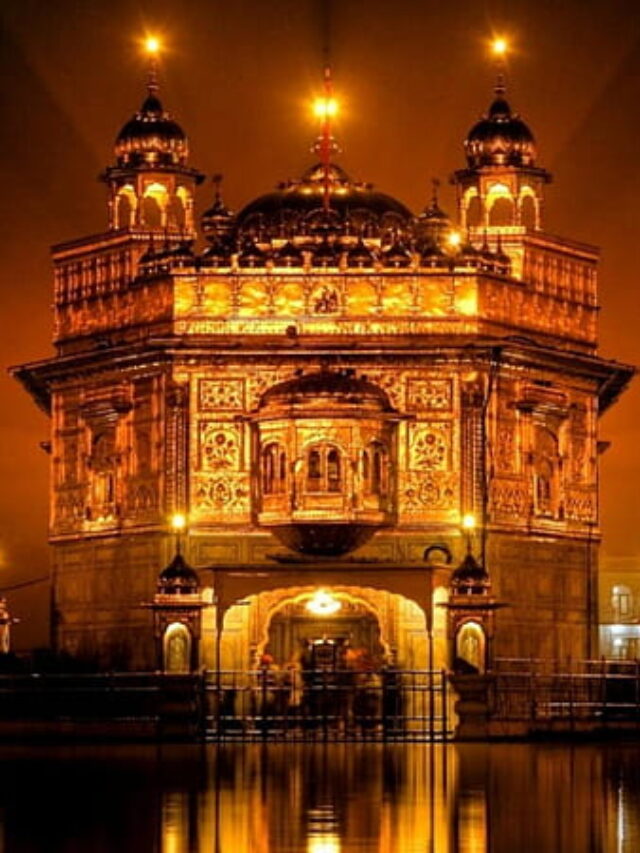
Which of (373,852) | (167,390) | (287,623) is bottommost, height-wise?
(373,852)

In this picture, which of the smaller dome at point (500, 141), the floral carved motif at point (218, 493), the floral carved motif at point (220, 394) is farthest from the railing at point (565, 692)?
the smaller dome at point (500, 141)

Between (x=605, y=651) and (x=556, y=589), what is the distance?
73.7 ft

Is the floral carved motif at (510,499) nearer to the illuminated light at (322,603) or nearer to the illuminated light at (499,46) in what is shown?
the illuminated light at (322,603)

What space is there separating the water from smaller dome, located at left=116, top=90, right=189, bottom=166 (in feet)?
77.5

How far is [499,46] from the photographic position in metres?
66.7

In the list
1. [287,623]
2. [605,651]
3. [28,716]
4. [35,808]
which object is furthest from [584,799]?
[605,651]

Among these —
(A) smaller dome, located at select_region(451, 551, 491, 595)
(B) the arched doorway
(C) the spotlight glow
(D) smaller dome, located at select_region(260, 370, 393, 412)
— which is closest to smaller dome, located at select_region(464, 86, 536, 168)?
(D) smaller dome, located at select_region(260, 370, 393, 412)

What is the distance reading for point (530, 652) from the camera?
6181 cm

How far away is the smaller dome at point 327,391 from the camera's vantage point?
59.1m

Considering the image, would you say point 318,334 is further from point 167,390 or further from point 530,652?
point 530,652

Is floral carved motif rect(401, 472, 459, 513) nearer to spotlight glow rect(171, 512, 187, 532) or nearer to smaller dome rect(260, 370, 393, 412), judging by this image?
smaller dome rect(260, 370, 393, 412)

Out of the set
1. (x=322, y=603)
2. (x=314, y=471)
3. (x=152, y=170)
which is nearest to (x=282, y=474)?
(x=314, y=471)

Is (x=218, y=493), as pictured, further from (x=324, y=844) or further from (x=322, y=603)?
(x=324, y=844)

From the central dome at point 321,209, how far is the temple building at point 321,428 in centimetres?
→ 7
